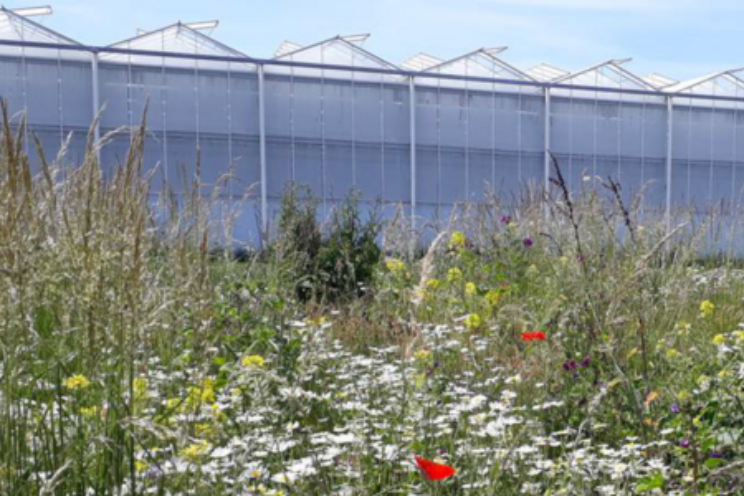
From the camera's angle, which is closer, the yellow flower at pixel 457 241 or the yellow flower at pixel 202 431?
the yellow flower at pixel 202 431

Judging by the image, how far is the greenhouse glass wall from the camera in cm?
1806

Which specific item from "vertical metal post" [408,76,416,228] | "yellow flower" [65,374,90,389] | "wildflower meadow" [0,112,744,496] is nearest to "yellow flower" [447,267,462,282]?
"wildflower meadow" [0,112,744,496]

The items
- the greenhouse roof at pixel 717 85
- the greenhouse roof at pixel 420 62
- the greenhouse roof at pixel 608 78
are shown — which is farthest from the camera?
the greenhouse roof at pixel 717 85

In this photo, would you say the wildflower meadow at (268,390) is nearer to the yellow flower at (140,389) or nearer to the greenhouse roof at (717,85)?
the yellow flower at (140,389)

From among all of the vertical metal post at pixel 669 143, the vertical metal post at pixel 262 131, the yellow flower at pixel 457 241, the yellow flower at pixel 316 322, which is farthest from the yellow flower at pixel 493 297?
the vertical metal post at pixel 669 143

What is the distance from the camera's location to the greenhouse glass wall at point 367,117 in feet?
59.3

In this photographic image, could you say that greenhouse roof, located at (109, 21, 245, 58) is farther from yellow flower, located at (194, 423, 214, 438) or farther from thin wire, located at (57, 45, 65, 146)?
yellow flower, located at (194, 423, 214, 438)

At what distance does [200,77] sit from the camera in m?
18.8

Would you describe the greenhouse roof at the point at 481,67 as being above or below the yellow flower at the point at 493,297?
above

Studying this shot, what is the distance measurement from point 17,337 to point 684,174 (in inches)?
888

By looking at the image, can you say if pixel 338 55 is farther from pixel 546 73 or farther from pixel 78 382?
pixel 78 382

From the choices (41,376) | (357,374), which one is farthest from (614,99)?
(41,376)

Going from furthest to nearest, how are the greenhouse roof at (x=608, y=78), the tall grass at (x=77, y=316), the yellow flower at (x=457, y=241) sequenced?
the greenhouse roof at (x=608, y=78)
the yellow flower at (x=457, y=241)
the tall grass at (x=77, y=316)

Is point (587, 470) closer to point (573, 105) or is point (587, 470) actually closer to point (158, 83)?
point (158, 83)
